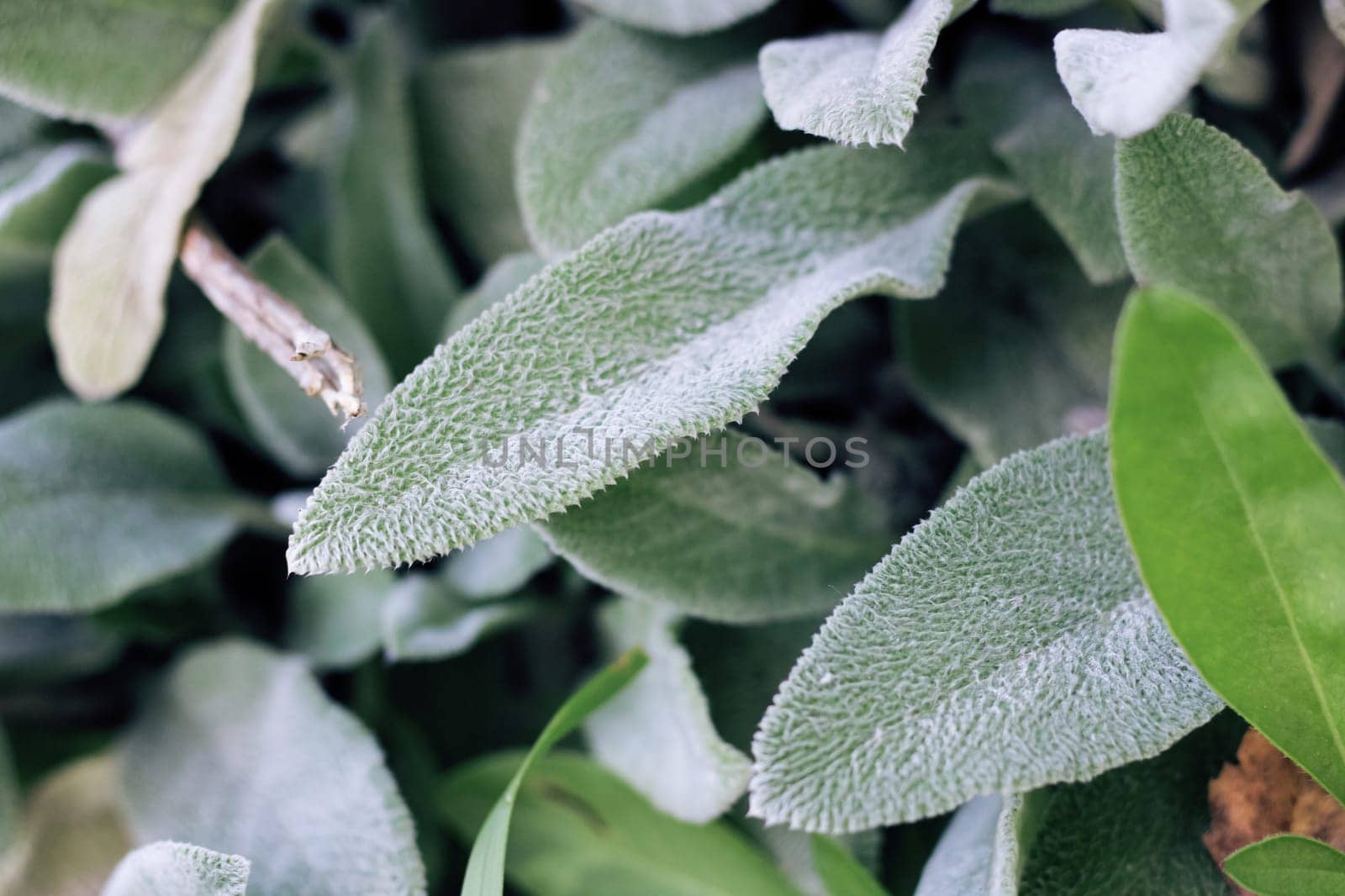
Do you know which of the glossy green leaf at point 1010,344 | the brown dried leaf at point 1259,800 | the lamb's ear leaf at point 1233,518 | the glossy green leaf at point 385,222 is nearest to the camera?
the lamb's ear leaf at point 1233,518

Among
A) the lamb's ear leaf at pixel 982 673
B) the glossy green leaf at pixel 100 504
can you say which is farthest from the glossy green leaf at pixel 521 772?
the glossy green leaf at pixel 100 504

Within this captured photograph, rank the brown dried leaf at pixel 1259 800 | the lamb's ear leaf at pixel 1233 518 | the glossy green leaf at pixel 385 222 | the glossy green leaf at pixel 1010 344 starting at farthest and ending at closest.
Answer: the glossy green leaf at pixel 385 222
the glossy green leaf at pixel 1010 344
the brown dried leaf at pixel 1259 800
the lamb's ear leaf at pixel 1233 518

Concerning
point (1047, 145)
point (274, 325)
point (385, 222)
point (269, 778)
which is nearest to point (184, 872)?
point (269, 778)

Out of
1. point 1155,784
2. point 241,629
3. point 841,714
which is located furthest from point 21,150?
point 1155,784

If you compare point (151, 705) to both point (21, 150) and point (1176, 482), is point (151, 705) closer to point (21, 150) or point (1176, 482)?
point (21, 150)

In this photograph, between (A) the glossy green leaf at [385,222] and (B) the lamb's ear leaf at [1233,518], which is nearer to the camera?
(B) the lamb's ear leaf at [1233,518]

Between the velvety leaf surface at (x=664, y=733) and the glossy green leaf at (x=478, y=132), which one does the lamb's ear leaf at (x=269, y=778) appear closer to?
the velvety leaf surface at (x=664, y=733)

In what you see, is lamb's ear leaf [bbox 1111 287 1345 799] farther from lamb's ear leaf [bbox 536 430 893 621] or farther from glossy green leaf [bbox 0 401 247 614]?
glossy green leaf [bbox 0 401 247 614]

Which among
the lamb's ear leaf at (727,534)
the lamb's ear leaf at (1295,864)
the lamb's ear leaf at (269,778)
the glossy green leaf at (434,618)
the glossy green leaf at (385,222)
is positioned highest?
the glossy green leaf at (385,222)

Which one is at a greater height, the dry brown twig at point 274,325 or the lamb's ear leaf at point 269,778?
the dry brown twig at point 274,325
